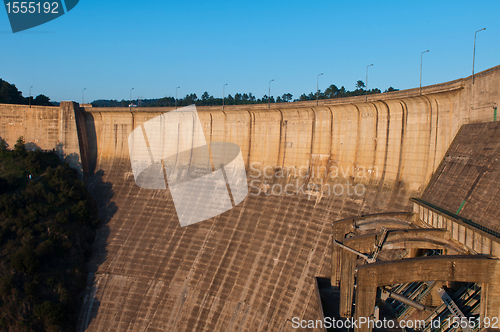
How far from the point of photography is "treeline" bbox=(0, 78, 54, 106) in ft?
141

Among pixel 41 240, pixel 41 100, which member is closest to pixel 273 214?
pixel 41 240

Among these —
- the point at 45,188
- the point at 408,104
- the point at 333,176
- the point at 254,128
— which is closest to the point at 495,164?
the point at 408,104

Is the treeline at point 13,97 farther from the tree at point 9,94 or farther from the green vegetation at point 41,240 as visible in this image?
the green vegetation at point 41,240

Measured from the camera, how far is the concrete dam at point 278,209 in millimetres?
16578

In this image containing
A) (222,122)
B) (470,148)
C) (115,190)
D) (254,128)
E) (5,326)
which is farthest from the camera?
(115,190)

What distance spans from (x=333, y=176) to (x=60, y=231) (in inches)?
738

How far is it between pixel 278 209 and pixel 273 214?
1.46 ft

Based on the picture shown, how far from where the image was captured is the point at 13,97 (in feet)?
146

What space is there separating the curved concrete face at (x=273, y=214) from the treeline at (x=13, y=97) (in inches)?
1051

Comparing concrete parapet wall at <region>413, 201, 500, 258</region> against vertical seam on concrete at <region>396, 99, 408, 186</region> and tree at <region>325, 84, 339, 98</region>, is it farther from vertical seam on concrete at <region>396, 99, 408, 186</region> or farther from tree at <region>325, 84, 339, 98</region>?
tree at <region>325, 84, 339, 98</region>

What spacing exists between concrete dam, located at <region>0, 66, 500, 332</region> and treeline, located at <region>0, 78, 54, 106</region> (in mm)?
25070

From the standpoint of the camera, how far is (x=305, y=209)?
20.5 metres

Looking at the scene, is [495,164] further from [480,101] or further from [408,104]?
[408,104]

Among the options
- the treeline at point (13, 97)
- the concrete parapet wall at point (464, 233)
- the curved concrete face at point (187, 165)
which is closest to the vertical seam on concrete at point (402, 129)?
the concrete parapet wall at point (464, 233)
